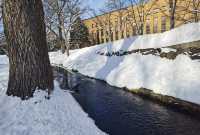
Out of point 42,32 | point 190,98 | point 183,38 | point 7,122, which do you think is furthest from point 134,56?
point 7,122

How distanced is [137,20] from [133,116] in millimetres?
39515

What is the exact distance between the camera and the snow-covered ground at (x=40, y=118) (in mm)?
5797

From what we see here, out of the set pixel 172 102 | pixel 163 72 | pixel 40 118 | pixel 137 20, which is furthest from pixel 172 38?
pixel 137 20

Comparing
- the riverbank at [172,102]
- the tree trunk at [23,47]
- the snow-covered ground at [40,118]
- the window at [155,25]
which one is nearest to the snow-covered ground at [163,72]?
→ the riverbank at [172,102]

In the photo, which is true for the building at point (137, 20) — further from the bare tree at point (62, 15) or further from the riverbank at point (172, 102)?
the riverbank at point (172, 102)

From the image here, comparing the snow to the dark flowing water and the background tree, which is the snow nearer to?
the dark flowing water

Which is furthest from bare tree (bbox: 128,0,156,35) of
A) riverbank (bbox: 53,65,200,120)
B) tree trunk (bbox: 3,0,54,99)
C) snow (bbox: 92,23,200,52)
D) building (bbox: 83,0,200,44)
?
tree trunk (bbox: 3,0,54,99)

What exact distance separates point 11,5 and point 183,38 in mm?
11786

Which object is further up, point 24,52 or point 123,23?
point 123,23

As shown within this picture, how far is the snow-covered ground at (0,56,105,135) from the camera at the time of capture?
5.80 meters

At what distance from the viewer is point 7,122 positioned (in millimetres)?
6004

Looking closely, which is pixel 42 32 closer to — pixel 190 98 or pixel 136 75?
pixel 190 98

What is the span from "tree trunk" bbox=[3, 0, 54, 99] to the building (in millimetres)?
29963

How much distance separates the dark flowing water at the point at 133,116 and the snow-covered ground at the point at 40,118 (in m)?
1.30
